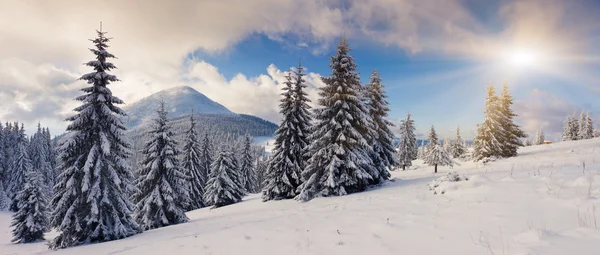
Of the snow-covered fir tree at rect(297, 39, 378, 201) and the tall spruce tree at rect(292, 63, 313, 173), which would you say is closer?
the snow-covered fir tree at rect(297, 39, 378, 201)

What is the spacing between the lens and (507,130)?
30.8 meters

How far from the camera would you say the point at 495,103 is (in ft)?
103

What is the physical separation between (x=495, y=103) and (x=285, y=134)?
25.7 meters

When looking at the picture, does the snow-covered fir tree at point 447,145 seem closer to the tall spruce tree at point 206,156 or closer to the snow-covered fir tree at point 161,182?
the tall spruce tree at point 206,156

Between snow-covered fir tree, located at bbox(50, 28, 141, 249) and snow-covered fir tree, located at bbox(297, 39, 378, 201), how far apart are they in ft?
38.5

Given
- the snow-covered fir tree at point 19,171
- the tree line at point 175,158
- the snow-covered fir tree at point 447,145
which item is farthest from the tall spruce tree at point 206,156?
the snow-covered fir tree at point 447,145

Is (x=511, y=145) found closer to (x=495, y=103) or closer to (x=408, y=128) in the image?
(x=495, y=103)

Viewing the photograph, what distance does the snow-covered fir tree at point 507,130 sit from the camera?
30091 mm

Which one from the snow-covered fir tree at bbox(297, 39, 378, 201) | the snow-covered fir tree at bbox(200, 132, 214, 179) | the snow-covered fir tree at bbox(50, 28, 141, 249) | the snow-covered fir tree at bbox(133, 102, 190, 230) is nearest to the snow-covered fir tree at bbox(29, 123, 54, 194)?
the snow-covered fir tree at bbox(200, 132, 214, 179)

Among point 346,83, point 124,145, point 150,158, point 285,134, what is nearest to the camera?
point 124,145

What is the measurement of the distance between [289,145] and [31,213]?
32.3 meters

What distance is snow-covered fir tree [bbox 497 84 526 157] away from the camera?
30.1 metres

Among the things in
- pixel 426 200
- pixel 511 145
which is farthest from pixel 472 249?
pixel 511 145

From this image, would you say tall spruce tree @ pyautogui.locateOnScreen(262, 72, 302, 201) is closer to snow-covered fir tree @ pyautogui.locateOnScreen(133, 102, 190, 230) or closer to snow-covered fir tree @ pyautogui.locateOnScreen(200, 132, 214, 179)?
snow-covered fir tree @ pyautogui.locateOnScreen(133, 102, 190, 230)
